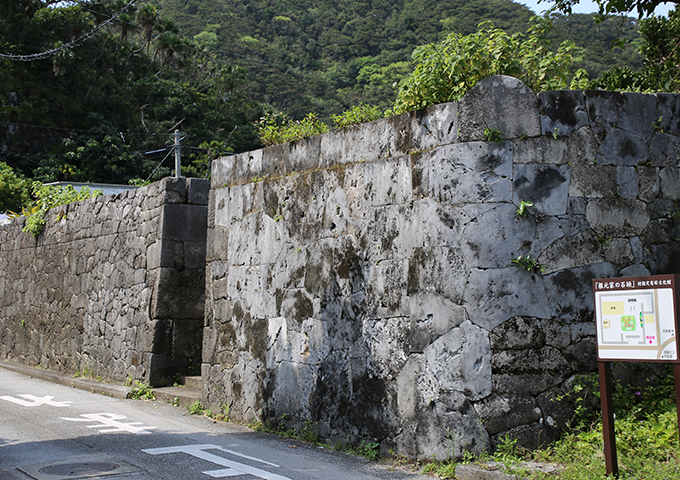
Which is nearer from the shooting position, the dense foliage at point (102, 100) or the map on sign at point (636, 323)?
the map on sign at point (636, 323)

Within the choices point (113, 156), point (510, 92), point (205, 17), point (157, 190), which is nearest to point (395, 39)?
point (205, 17)

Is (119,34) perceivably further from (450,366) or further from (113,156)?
(450,366)

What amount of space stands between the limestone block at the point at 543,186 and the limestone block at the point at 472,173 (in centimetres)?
8

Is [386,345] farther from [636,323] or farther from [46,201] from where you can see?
[46,201]

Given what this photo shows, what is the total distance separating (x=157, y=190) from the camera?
952 cm

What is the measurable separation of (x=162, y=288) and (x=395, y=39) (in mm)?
52406

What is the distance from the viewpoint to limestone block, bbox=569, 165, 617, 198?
523cm

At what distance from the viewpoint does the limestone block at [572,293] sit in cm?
514

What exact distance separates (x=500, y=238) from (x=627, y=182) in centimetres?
113

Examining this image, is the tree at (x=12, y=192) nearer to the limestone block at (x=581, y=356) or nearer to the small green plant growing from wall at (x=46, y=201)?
the small green plant growing from wall at (x=46, y=201)

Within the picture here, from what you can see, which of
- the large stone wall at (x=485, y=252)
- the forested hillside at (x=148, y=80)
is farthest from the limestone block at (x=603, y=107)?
the forested hillside at (x=148, y=80)

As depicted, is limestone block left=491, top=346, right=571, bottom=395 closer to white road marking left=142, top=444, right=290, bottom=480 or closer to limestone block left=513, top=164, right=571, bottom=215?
limestone block left=513, top=164, right=571, bottom=215

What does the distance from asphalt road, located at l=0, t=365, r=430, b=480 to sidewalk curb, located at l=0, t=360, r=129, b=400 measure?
0.71 m

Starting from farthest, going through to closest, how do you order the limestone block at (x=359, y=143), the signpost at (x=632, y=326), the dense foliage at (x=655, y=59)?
the dense foliage at (x=655, y=59) < the limestone block at (x=359, y=143) < the signpost at (x=632, y=326)
